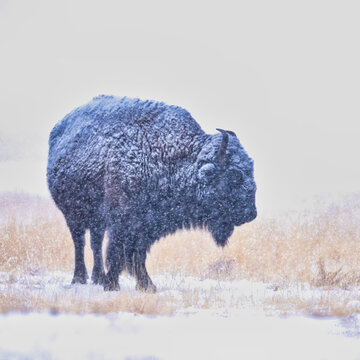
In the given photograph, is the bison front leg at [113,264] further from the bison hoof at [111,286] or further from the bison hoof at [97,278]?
the bison hoof at [97,278]

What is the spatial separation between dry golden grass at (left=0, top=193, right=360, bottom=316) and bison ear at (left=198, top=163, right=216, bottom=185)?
1.99ft

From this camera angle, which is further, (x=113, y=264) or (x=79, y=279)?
(x=79, y=279)

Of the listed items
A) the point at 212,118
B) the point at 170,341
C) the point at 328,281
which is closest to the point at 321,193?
the point at 212,118

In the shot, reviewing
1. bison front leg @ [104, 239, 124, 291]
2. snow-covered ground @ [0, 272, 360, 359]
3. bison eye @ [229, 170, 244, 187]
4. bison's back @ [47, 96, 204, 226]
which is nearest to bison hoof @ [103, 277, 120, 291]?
bison front leg @ [104, 239, 124, 291]

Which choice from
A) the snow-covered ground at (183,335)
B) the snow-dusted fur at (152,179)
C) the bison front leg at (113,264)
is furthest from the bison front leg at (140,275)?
the snow-covered ground at (183,335)

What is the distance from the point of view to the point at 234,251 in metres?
5.82

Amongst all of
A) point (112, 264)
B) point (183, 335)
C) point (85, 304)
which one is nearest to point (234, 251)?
point (112, 264)

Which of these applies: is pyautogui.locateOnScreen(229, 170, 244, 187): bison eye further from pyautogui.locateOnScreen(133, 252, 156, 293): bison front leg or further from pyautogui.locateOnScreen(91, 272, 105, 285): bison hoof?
pyautogui.locateOnScreen(91, 272, 105, 285): bison hoof

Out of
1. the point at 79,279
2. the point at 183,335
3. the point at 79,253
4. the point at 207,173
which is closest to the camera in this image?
the point at 183,335

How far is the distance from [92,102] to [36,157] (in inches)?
78.4

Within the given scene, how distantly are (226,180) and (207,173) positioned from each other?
176 millimetres

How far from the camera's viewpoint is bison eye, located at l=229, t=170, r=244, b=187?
14.3 feet

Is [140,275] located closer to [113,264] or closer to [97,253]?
[113,264]

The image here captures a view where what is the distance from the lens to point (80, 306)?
3049 millimetres
